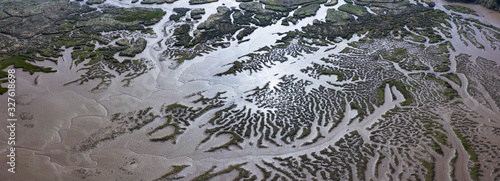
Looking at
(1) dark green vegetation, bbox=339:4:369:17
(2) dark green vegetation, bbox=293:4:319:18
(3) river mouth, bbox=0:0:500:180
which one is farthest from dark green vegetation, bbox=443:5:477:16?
(2) dark green vegetation, bbox=293:4:319:18

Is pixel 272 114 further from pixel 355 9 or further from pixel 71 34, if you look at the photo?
pixel 355 9

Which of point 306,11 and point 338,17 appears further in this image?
point 306,11

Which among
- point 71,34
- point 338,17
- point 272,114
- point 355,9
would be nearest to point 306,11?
point 338,17

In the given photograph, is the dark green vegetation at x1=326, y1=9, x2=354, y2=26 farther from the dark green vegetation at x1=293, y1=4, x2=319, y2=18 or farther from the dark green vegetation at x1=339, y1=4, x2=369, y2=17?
the dark green vegetation at x1=293, y1=4, x2=319, y2=18

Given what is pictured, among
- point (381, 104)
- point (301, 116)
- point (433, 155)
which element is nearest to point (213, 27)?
point (301, 116)

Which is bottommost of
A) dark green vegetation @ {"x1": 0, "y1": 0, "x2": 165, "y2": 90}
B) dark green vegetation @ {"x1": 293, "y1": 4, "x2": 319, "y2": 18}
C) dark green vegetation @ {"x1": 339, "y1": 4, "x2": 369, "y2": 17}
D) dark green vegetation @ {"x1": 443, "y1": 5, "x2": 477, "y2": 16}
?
dark green vegetation @ {"x1": 0, "y1": 0, "x2": 165, "y2": 90}

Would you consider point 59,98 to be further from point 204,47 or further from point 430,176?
point 430,176
